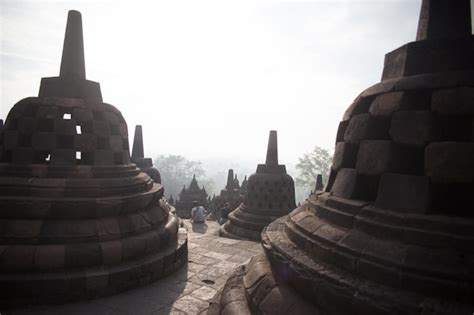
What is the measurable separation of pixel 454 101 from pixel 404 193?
0.86 m

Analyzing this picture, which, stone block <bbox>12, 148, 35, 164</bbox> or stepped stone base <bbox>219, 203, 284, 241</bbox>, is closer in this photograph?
stone block <bbox>12, 148, 35, 164</bbox>

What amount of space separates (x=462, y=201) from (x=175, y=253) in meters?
4.03

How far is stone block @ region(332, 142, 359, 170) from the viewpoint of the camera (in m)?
3.01

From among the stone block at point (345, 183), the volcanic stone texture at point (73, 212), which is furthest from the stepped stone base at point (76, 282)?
the stone block at point (345, 183)

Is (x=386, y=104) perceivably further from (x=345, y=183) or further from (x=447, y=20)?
(x=447, y=20)

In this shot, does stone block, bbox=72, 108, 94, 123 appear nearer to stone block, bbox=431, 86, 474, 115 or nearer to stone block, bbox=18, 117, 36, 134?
stone block, bbox=18, 117, 36, 134

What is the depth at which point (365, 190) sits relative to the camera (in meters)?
2.74

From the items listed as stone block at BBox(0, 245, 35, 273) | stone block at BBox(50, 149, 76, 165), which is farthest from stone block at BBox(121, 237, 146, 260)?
stone block at BBox(50, 149, 76, 165)

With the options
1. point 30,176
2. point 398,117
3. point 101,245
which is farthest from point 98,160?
point 398,117

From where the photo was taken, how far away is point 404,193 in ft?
7.90

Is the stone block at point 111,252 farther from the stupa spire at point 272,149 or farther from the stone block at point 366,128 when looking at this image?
the stupa spire at point 272,149

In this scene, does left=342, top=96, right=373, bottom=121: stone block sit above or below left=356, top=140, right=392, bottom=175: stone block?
above

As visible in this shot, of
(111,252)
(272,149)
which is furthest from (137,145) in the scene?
(111,252)

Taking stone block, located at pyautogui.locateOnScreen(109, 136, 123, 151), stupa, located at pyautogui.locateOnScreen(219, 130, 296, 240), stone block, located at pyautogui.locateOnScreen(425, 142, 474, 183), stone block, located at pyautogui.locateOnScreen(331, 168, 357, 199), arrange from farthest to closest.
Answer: stupa, located at pyautogui.locateOnScreen(219, 130, 296, 240) → stone block, located at pyautogui.locateOnScreen(109, 136, 123, 151) → stone block, located at pyautogui.locateOnScreen(331, 168, 357, 199) → stone block, located at pyautogui.locateOnScreen(425, 142, 474, 183)
